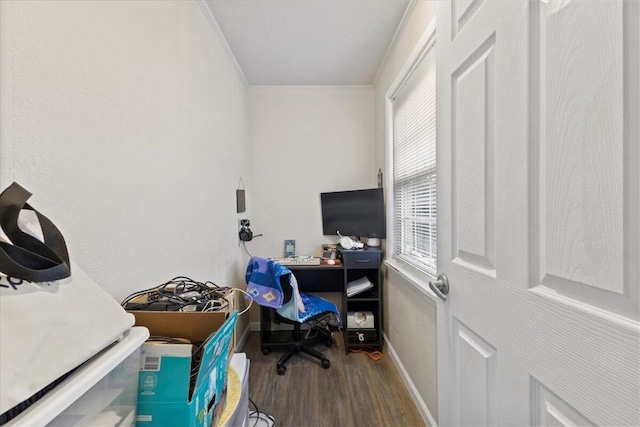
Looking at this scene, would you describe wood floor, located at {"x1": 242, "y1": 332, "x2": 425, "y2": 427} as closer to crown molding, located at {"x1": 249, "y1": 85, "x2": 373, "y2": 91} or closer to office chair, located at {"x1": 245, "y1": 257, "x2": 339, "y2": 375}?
office chair, located at {"x1": 245, "y1": 257, "x2": 339, "y2": 375}

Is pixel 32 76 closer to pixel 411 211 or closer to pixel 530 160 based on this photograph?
pixel 530 160

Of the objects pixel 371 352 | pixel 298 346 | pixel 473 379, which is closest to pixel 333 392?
pixel 298 346

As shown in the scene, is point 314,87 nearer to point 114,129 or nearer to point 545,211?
point 114,129

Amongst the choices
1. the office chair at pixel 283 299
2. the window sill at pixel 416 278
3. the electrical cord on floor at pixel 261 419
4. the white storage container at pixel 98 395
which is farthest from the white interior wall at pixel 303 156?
the white storage container at pixel 98 395

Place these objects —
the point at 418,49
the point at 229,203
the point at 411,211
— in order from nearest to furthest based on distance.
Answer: the point at 418,49, the point at 411,211, the point at 229,203

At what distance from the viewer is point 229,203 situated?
221cm

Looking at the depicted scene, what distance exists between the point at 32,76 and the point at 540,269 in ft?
4.33

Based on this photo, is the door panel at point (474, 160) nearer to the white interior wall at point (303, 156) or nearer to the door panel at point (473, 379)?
the door panel at point (473, 379)

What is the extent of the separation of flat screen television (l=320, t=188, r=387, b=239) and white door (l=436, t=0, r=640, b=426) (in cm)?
156

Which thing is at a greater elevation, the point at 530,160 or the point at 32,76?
the point at 32,76

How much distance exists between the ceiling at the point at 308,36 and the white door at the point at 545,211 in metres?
1.17

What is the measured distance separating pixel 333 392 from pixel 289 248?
4.68ft

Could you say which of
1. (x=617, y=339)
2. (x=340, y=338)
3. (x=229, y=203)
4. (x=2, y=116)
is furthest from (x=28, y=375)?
(x=340, y=338)

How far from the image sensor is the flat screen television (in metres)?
2.47
